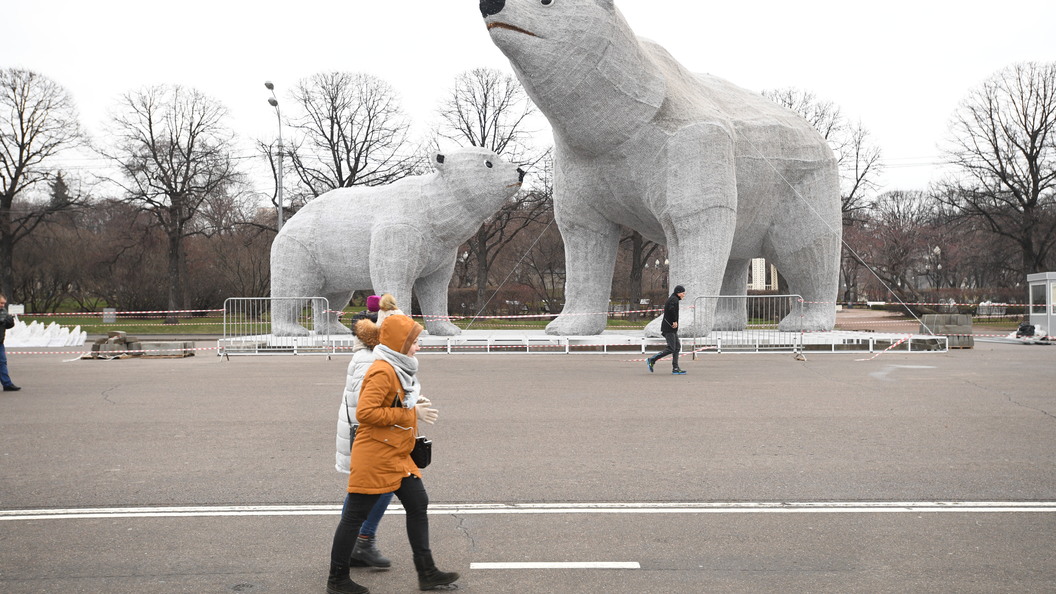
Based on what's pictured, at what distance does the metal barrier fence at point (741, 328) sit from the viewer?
15.2 meters

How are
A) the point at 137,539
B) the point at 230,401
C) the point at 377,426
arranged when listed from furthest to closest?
the point at 230,401
the point at 137,539
the point at 377,426

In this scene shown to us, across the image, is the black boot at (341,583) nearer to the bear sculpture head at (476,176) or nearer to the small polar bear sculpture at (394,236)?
the small polar bear sculpture at (394,236)

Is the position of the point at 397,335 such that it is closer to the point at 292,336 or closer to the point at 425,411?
the point at 425,411

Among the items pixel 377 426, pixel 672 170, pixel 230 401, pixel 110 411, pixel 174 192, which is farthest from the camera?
pixel 174 192

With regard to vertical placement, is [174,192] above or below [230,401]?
above

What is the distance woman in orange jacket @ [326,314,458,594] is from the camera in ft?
11.7

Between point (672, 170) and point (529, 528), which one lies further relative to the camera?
point (672, 170)

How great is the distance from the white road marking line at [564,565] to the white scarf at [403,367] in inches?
32.2

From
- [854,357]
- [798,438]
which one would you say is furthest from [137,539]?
[854,357]

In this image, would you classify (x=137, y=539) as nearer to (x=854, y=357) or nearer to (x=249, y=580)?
(x=249, y=580)

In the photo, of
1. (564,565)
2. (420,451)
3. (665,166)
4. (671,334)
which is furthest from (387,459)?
(665,166)

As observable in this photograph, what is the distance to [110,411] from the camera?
8.59 m

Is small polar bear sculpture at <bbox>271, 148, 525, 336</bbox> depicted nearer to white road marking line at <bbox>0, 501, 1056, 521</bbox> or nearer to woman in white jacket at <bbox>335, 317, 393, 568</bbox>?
white road marking line at <bbox>0, 501, 1056, 521</bbox>

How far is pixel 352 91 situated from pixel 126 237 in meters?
12.2
